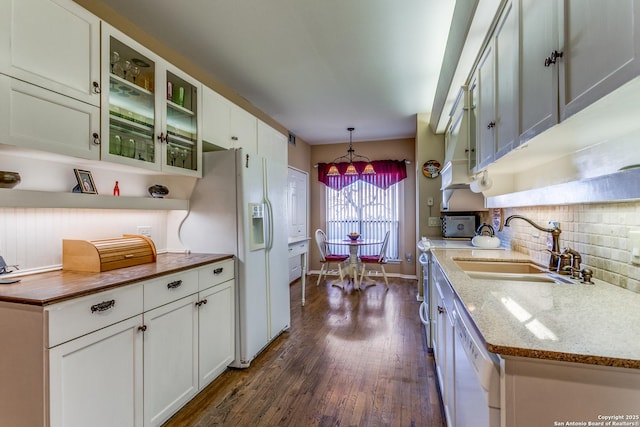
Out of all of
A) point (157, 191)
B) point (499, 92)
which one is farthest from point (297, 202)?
point (499, 92)

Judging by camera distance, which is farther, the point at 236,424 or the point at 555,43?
the point at 236,424

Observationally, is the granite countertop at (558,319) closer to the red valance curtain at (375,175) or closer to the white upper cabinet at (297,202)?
the white upper cabinet at (297,202)

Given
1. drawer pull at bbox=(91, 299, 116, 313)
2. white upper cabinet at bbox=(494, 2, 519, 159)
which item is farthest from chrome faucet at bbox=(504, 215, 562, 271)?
drawer pull at bbox=(91, 299, 116, 313)

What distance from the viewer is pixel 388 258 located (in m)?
5.53

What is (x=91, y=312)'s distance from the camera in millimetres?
1325

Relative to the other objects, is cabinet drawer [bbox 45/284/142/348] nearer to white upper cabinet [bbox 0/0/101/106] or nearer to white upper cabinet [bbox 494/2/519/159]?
white upper cabinet [bbox 0/0/101/106]

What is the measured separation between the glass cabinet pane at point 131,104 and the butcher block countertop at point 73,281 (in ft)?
2.22

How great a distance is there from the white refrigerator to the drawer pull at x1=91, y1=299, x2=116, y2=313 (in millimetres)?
987

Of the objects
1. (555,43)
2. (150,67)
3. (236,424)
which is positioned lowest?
(236,424)

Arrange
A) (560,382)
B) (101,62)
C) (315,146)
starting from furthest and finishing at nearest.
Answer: (315,146), (101,62), (560,382)

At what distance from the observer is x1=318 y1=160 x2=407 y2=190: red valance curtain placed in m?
5.45

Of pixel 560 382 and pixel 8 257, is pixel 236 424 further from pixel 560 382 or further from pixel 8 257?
pixel 560 382

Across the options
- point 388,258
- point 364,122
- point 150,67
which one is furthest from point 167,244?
point 388,258

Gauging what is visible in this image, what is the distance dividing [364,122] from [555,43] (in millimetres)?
3699
